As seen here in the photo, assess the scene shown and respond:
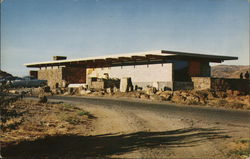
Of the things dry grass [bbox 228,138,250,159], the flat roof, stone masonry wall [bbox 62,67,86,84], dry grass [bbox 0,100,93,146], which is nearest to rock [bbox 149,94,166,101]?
the flat roof

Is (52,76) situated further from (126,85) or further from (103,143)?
(103,143)

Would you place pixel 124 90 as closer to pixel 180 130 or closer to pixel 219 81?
pixel 219 81

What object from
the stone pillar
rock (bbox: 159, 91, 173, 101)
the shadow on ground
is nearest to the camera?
the shadow on ground

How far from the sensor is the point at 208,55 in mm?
27000

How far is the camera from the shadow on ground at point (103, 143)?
7.27 m

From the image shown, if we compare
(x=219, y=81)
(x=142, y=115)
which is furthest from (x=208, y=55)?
(x=142, y=115)

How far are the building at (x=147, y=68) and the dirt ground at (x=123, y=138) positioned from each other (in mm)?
12819

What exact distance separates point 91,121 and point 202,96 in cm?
1193

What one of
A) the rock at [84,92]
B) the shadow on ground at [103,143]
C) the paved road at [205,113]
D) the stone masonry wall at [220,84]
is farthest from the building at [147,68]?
the shadow on ground at [103,143]

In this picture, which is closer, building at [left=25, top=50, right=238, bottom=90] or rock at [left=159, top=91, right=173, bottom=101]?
rock at [left=159, top=91, right=173, bottom=101]

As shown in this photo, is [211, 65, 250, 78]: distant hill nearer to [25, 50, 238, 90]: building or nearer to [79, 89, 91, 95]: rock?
[25, 50, 238, 90]: building

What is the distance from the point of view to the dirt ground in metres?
7.34

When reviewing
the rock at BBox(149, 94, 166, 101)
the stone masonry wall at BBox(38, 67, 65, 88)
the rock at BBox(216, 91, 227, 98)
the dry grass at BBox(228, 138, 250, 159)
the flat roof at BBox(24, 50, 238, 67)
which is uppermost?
the flat roof at BBox(24, 50, 238, 67)

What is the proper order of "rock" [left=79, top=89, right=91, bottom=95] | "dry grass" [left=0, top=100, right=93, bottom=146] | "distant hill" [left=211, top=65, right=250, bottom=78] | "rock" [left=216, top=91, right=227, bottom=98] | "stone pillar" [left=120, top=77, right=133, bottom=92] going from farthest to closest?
"distant hill" [left=211, top=65, right=250, bottom=78], "rock" [left=79, top=89, right=91, bottom=95], "stone pillar" [left=120, top=77, right=133, bottom=92], "rock" [left=216, top=91, right=227, bottom=98], "dry grass" [left=0, top=100, right=93, bottom=146]
